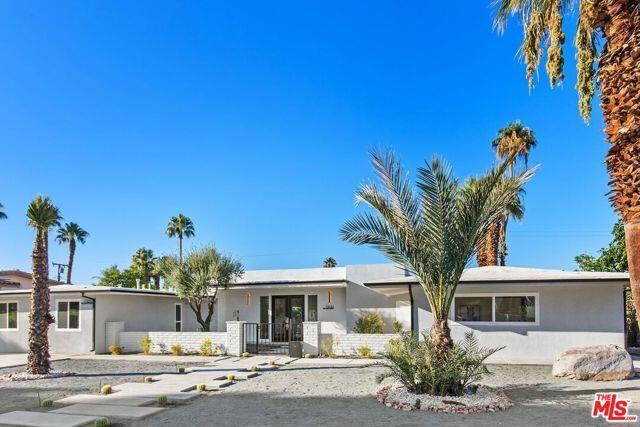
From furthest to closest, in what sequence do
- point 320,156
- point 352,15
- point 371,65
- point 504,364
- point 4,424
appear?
point 320,156 < point 371,65 < point 352,15 < point 504,364 < point 4,424

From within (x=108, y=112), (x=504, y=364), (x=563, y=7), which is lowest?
(x=504, y=364)

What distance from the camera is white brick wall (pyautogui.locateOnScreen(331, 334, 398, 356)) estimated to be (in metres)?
16.2

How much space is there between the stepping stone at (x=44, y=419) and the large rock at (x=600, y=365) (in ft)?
33.4

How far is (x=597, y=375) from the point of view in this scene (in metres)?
11.6

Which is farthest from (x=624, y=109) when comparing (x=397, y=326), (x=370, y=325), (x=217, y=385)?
(x=370, y=325)

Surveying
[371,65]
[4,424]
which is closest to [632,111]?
[4,424]

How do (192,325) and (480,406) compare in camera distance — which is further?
(192,325)

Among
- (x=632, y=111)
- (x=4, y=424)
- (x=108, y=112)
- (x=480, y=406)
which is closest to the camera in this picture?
(x=632, y=111)

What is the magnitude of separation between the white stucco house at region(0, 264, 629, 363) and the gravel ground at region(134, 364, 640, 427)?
101 inches

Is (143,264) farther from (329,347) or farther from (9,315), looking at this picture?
(329,347)

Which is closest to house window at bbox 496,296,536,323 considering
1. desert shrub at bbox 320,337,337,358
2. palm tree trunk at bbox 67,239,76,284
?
desert shrub at bbox 320,337,337,358

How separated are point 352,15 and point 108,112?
972cm

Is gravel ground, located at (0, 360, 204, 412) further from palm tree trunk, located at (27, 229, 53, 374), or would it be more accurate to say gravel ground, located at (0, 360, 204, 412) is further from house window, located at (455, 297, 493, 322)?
house window, located at (455, 297, 493, 322)

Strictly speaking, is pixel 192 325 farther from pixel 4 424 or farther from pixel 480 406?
pixel 480 406
